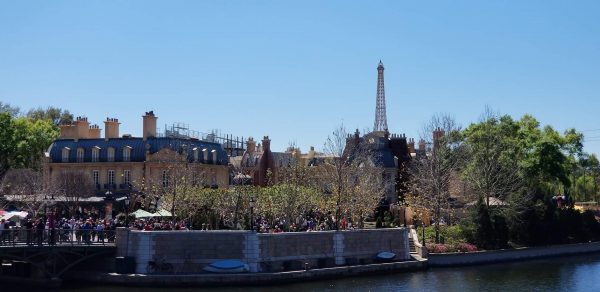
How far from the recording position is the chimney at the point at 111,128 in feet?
260

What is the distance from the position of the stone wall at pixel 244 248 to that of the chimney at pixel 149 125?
31.0 metres

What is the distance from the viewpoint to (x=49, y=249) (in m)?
44.7

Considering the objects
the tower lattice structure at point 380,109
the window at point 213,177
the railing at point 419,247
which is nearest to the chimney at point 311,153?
the tower lattice structure at point 380,109

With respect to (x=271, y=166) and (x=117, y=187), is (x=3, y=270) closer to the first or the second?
(x=117, y=187)

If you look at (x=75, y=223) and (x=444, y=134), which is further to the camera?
(x=444, y=134)

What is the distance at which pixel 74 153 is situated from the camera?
78188 millimetres

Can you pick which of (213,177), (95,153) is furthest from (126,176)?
(213,177)

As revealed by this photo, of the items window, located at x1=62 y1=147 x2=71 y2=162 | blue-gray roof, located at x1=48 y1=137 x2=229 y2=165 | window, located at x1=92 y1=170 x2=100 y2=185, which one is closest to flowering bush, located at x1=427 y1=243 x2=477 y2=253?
blue-gray roof, located at x1=48 y1=137 x2=229 y2=165

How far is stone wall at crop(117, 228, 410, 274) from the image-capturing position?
46.3 metres

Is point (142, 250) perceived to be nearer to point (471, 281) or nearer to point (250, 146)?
point (471, 281)

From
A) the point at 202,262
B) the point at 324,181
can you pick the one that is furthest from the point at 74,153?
the point at 202,262

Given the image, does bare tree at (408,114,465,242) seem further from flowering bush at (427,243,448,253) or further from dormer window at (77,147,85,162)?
dormer window at (77,147,85,162)

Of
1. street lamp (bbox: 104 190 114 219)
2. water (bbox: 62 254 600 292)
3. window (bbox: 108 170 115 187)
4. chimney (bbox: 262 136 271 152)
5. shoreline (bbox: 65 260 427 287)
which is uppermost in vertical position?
chimney (bbox: 262 136 271 152)

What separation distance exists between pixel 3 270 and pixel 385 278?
2396 centimetres
